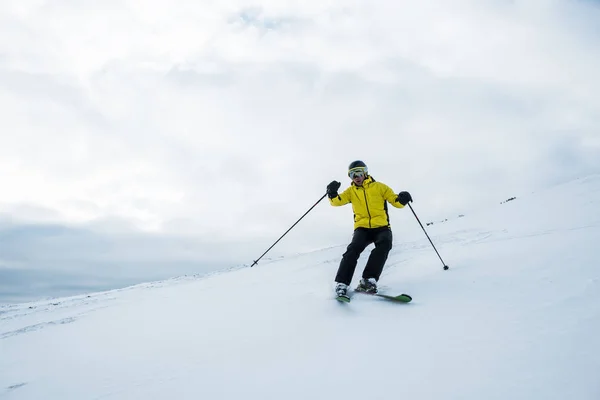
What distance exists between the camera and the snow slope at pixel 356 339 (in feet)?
7.63

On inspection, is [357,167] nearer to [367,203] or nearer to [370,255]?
[367,203]

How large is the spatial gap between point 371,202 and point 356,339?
2.56 m

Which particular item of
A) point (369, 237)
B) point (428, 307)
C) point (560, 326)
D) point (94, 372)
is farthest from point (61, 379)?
point (560, 326)

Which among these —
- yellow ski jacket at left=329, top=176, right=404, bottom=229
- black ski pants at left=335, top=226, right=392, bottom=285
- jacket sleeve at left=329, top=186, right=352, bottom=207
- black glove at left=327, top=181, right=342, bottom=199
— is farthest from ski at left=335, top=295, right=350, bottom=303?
black glove at left=327, top=181, right=342, bottom=199

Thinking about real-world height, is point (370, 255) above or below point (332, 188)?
below

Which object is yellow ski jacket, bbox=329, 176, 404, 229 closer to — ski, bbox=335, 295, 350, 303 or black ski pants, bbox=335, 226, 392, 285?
black ski pants, bbox=335, 226, 392, 285

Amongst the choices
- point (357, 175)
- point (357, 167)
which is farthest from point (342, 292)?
point (357, 167)

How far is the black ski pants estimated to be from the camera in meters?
4.58

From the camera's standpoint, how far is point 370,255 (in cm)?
475

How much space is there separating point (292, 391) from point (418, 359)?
101 centimetres

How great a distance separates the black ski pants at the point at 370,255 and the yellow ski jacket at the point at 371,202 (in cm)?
13

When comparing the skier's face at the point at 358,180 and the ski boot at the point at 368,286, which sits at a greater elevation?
the skier's face at the point at 358,180

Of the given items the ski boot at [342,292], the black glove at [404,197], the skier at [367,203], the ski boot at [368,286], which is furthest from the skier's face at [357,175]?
the ski boot at [342,292]

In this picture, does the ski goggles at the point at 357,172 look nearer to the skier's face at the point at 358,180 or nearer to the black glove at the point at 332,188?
the skier's face at the point at 358,180
